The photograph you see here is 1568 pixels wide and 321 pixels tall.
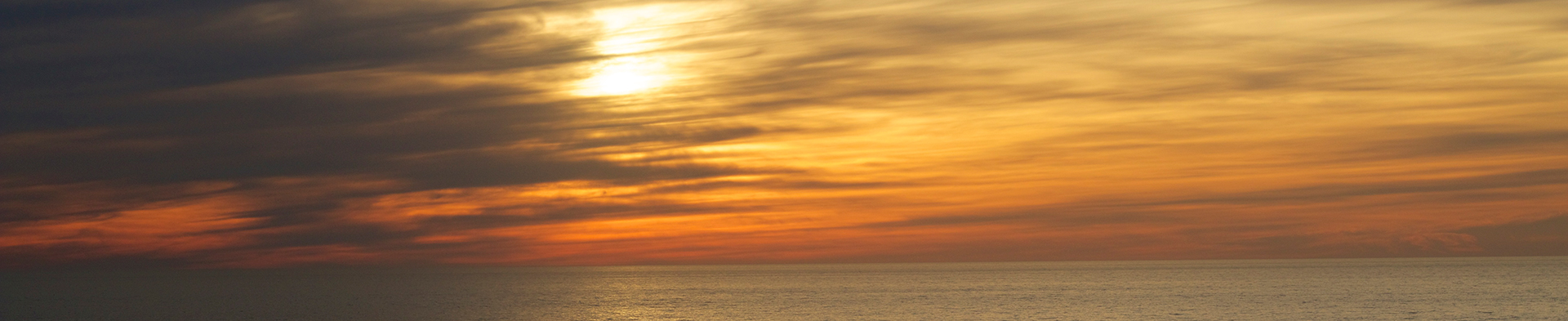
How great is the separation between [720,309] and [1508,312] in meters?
85.4

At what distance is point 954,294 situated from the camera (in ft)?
575

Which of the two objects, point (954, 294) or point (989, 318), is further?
point (954, 294)

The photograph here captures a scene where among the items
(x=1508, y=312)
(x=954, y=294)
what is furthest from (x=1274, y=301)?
(x=954, y=294)

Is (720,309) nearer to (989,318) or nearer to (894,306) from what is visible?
(894,306)

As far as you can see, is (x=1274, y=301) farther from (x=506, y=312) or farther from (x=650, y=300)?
(x=506, y=312)

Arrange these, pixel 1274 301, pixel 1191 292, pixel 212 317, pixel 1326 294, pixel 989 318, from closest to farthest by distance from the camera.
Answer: pixel 989 318 < pixel 212 317 < pixel 1274 301 < pixel 1326 294 < pixel 1191 292

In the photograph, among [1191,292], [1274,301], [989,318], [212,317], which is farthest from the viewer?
[1191,292]

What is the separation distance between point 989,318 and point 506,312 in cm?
5911

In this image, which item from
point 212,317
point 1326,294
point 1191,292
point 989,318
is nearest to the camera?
point 989,318

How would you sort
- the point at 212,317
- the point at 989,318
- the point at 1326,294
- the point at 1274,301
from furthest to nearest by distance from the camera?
the point at 1326,294, the point at 1274,301, the point at 212,317, the point at 989,318

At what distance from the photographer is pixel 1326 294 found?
16550 cm

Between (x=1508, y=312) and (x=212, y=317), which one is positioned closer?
(x=1508, y=312)

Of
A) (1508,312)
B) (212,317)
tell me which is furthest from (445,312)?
(1508,312)

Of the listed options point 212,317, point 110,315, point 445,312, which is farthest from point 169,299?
point 445,312
